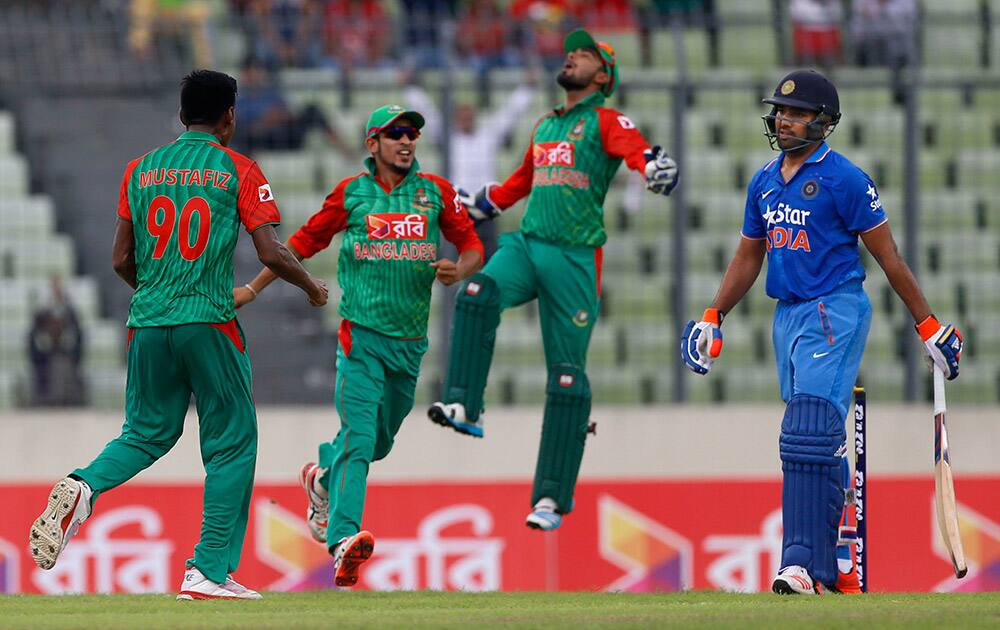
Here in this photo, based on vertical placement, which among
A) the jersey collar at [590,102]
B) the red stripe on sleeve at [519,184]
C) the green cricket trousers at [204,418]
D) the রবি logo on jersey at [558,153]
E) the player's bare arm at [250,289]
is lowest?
the green cricket trousers at [204,418]

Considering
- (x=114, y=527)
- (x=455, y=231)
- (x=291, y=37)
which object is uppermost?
(x=291, y=37)

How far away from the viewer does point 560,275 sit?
404 inches

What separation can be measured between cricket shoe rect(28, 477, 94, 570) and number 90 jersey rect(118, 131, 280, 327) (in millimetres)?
763

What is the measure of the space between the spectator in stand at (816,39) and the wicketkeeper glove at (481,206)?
19.6ft

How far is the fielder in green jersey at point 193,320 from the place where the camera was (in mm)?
8227

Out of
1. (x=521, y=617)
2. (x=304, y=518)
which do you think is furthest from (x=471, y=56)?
(x=521, y=617)

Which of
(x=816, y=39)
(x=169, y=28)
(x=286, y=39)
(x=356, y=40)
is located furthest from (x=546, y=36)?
(x=169, y=28)

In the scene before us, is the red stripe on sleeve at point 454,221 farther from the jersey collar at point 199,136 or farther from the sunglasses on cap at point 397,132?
the jersey collar at point 199,136

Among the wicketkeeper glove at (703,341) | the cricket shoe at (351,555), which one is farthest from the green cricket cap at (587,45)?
the cricket shoe at (351,555)

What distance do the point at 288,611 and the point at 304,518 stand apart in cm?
528

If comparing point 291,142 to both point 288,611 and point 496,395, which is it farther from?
point 288,611

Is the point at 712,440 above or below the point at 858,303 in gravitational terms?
below

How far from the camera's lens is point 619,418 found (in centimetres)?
1421

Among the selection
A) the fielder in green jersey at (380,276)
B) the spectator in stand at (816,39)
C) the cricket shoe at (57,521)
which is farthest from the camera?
the spectator in stand at (816,39)
